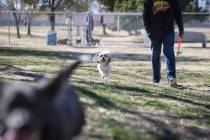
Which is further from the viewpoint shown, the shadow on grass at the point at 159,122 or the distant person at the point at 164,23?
the distant person at the point at 164,23

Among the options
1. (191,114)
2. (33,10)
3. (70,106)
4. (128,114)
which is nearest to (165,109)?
(191,114)

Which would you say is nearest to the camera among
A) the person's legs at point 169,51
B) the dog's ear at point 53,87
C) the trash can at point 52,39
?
the dog's ear at point 53,87

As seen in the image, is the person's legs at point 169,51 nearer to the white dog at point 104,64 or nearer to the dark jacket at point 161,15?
the dark jacket at point 161,15

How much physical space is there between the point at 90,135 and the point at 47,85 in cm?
201

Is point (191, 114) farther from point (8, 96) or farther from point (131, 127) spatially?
point (8, 96)

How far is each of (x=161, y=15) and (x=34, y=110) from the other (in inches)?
277

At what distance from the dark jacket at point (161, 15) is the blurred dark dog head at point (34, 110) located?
6554mm

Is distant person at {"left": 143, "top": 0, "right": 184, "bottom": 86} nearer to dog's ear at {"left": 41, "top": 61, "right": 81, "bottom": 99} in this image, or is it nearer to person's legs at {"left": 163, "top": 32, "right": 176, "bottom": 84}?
person's legs at {"left": 163, "top": 32, "right": 176, "bottom": 84}

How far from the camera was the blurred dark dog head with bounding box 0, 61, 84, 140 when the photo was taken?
151 inches

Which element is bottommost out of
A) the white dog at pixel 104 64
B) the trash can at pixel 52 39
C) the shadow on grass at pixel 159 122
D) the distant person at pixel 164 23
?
the shadow on grass at pixel 159 122

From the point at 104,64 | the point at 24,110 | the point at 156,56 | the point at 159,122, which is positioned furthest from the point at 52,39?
the point at 24,110

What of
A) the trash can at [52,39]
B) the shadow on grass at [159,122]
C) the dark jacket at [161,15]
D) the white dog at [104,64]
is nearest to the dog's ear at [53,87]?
the shadow on grass at [159,122]

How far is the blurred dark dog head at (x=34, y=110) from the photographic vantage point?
3842mm

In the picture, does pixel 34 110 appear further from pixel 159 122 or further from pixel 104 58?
pixel 104 58
